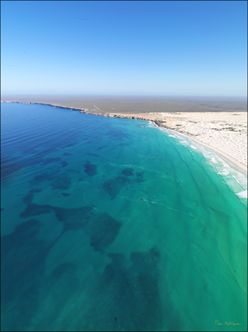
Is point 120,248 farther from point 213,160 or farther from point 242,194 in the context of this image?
point 213,160

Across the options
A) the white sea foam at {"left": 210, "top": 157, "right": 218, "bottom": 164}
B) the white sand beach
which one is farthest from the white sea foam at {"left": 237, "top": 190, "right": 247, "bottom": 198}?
the white sea foam at {"left": 210, "top": 157, "right": 218, "bottom": 164}

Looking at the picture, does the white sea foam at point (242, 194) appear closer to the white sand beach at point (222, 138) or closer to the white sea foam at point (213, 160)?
the white sand beach at point (222, 138)

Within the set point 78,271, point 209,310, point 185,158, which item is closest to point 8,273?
point 78,271

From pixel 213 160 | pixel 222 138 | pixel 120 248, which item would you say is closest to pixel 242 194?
pixel 213 160

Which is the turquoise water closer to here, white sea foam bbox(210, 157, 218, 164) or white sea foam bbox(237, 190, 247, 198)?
white sea foam bbox(237, 190, 247, 198)

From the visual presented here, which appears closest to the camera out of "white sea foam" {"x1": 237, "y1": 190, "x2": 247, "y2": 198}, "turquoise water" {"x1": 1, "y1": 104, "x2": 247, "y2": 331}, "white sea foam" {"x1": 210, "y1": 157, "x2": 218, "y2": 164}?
"turquoise water" {"x1": 1, "y1": 104, "x2": 247, "y2": 331}

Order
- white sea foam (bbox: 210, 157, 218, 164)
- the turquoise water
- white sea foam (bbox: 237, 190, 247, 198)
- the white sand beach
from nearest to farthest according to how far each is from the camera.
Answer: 1. the turquoise water
2. white sea foam (bbox: 237, 190, 247, 198)
3. white sea foam (bbox: 210, 157, 218, 164)
4. the white sand beach

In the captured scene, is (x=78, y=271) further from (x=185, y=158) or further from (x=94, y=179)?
(x=185, y=158)

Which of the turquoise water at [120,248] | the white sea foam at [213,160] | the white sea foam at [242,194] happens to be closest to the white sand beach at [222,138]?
the white sea foam at [213,160]

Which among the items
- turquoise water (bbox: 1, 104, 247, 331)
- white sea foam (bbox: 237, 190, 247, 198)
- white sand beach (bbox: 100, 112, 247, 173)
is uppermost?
white sand beach (bbox: 100, 112, 247, 173)
